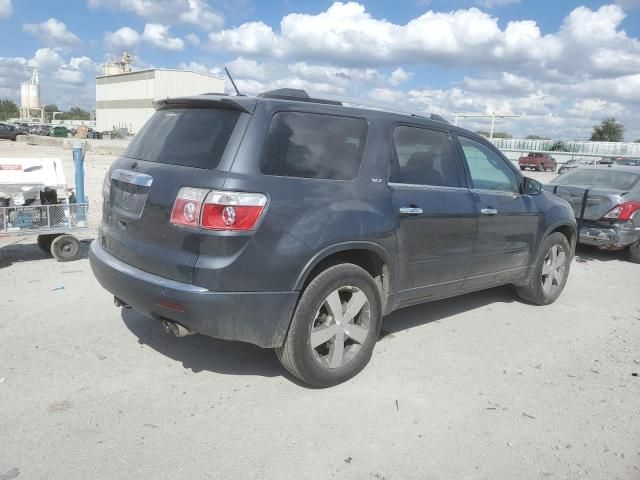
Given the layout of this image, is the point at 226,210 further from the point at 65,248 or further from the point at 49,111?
the point at 49,111

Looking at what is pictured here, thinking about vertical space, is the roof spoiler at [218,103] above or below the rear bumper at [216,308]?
above

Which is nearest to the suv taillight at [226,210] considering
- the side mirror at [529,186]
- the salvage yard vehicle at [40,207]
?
the side mirror at [529,186]

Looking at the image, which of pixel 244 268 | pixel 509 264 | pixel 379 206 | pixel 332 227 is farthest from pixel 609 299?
pixel 244 268

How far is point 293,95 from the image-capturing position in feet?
12.3

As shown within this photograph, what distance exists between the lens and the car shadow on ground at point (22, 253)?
678 cm

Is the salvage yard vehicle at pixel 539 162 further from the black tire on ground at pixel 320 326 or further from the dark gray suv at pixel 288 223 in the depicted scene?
the black tire on ground at pixel 320 326

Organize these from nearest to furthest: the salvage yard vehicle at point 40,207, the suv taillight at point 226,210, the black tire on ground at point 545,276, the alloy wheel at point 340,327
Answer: the suv taillight at point 226,210 → the alloy wheel at point 340,327 → the black tire on ground at point 545,276 → the salvage yard vehicle at point 40,207

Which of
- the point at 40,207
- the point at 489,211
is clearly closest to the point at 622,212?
the point at 489,211

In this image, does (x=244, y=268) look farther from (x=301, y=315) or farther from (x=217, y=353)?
(x=217, y=353)

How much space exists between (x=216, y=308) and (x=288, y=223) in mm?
649

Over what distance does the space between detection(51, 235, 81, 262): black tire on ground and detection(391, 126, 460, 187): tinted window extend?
4.63 m

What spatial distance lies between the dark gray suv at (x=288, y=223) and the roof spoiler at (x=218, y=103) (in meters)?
0.01

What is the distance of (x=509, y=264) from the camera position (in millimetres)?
5223

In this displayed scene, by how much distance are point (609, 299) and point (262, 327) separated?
4.86 metres
